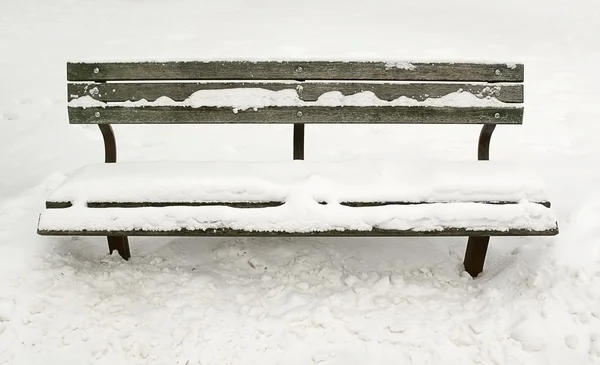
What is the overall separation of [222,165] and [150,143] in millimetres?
1660

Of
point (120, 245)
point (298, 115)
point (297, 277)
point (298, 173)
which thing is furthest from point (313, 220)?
point (120, 245)

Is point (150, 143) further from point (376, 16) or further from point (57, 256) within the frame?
point (376, 16)

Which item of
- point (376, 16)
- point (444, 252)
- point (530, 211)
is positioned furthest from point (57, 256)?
point (376, 16)

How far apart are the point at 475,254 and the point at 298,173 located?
1.02 meters

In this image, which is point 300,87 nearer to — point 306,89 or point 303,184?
point 306,89

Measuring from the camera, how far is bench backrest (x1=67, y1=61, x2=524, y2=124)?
295cm

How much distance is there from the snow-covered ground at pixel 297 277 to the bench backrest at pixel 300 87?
139 mm

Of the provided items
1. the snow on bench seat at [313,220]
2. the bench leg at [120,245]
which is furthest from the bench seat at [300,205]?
the bench leg at [120,245]

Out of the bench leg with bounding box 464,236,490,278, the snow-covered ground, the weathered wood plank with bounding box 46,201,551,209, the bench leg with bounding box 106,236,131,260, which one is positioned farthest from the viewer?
the bench leg with bounding box 106,236,131,260

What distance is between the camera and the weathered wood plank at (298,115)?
9.75 feet

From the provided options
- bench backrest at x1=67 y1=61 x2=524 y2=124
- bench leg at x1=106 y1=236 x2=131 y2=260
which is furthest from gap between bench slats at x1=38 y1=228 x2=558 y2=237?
bench backrest at x1=67 y1=61 x2=524 y2=124

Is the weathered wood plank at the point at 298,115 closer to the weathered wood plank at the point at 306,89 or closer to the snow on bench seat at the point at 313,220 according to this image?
the weathered wood plank at the point at 306,89

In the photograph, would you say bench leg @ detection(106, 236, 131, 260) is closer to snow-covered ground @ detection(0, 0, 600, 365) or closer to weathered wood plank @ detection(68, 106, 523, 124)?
snow-covered ground @ detection(0, 0, 600, 365)

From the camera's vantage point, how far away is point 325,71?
9.75 ft
